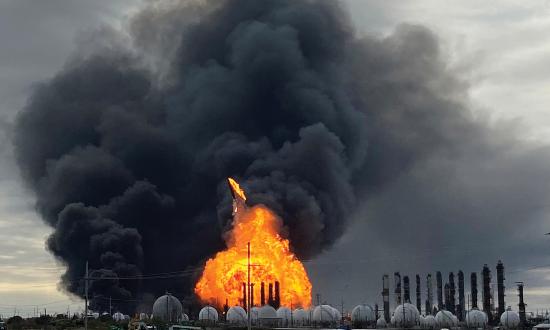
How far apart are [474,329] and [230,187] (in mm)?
67188

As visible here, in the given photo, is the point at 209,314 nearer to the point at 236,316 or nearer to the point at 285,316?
the point at 236,316

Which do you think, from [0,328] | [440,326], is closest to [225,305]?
[440,326]

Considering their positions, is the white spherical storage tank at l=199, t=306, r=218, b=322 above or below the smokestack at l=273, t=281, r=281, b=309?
below

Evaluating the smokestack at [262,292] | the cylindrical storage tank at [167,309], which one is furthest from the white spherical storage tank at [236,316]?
the cylindrical storage tank at [167,309]

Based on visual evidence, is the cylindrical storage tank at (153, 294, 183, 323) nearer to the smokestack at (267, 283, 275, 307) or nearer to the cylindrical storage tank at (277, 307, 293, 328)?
the smokestack at (267, 283, 275, 307)

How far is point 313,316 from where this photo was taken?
19900cm

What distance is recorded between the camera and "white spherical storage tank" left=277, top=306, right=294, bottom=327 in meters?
188

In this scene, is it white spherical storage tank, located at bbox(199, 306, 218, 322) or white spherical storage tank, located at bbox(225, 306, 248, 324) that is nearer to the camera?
white spherical storage tank, located at bbox(225, 306, 248, 324)

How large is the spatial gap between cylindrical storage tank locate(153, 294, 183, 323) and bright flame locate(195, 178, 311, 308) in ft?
23.7

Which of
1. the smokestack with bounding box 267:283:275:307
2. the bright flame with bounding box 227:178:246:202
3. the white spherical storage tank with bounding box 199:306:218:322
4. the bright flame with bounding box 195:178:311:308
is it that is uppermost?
the bright flame with bounding box 227:178:246:202

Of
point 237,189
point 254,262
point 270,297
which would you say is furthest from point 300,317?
point 237,189

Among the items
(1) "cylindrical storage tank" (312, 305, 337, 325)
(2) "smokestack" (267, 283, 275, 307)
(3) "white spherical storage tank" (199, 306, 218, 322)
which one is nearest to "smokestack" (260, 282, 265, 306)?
(2) "smokestack" (267, 283, 275, 307)

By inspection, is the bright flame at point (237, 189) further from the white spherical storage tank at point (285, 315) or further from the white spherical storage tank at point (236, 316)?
the white spherical storage tank at point (285, 315)

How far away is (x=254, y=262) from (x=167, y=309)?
83.2ft
